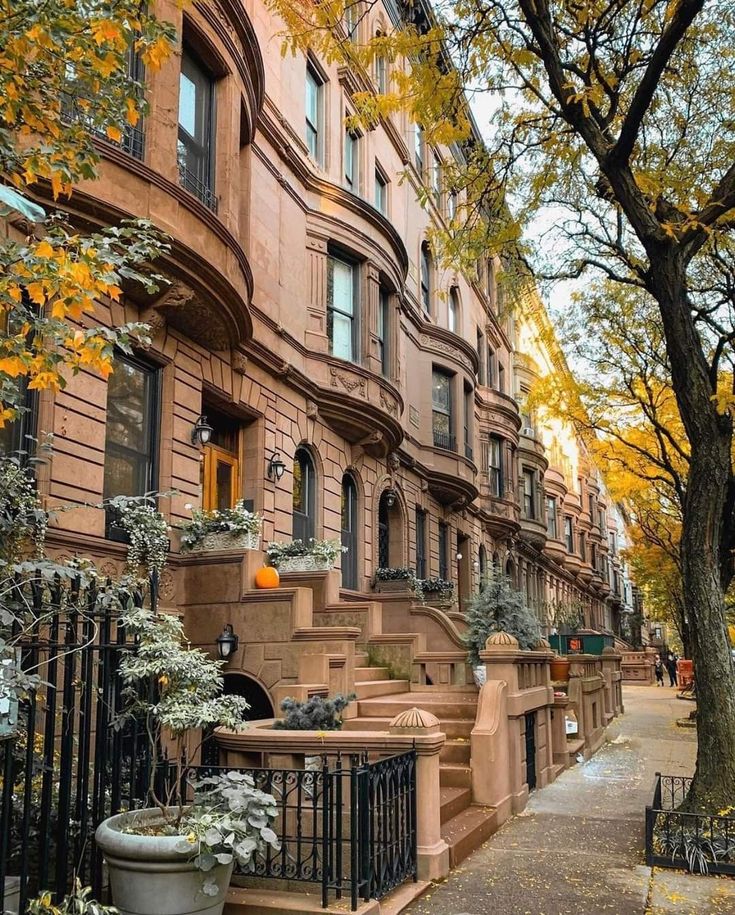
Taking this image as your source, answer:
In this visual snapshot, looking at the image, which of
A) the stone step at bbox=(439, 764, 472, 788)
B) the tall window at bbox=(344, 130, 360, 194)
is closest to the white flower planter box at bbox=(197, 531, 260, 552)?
the stone step at bbox=(439, 764, 472, 788)

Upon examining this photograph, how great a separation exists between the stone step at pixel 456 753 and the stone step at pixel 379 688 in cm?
93

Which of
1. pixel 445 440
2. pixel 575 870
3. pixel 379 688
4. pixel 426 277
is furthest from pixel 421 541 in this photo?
pixel 575 870

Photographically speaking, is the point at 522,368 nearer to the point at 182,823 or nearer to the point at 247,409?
the point at 247,409

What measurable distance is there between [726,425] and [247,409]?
7.79 metres

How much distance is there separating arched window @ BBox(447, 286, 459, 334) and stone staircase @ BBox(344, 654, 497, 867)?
58.5 ft

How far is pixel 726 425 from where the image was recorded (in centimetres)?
1006

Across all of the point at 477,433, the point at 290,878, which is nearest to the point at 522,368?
the point at 477,433

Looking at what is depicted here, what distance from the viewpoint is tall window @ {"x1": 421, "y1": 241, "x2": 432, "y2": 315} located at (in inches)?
1040

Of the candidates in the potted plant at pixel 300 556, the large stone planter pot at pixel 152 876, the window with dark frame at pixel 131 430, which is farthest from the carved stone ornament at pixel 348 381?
the large stone planter pot at pixel 152 876

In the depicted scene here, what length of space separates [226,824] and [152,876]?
0.50 meters

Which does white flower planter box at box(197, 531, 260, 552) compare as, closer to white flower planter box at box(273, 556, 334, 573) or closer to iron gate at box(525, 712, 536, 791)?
white flower planter box at box(273, 556, 334, 573)

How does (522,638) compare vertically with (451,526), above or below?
below

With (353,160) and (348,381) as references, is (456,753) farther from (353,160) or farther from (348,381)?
(353,160)

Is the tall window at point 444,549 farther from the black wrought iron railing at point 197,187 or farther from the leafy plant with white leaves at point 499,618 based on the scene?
the black wrought iron railing at point 197,187
